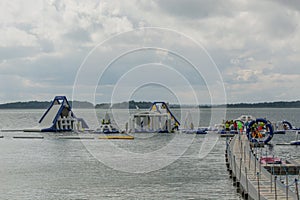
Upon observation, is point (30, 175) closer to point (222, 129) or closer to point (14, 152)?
point (14, 152)

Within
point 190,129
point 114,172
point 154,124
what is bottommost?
point 114,172

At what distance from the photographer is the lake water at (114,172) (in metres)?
30.8

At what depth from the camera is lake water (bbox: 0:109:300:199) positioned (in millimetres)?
30817

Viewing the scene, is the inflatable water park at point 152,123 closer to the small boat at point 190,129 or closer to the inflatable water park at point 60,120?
the small boat at point 190,129

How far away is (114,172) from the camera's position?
128 ft

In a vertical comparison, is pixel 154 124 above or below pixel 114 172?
above

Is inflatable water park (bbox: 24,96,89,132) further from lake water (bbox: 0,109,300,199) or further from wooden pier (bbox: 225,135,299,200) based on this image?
wooden pier (bbox: 225,135,299,200)

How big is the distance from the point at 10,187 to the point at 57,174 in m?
5.85

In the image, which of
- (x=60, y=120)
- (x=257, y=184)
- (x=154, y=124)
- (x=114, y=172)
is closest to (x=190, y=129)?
(x=154, y=124)

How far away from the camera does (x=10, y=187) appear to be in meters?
33.3

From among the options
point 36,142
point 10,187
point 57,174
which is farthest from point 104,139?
point 10,187

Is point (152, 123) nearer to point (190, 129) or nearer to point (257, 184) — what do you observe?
point (190, 129)

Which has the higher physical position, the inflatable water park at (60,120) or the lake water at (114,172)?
the inflatable water park at (60,120)

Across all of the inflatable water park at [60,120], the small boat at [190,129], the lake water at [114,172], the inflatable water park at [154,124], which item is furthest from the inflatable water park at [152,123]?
the lake water at [114,172]
